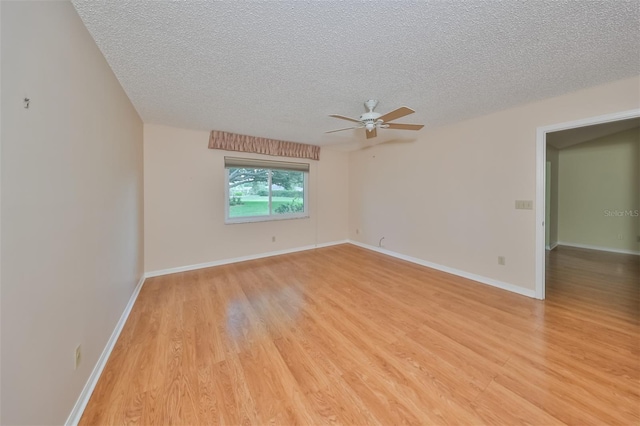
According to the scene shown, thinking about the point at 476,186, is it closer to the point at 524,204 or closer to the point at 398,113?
the point at 524,204

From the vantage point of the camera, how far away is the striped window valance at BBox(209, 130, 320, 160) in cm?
365

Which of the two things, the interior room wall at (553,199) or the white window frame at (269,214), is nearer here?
the white window frame at (269,214)

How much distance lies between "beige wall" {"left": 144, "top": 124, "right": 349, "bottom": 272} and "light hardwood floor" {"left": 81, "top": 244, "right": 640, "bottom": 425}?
736mm

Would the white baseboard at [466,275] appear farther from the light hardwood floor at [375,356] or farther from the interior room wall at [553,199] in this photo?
the interior room wall at [553,199]

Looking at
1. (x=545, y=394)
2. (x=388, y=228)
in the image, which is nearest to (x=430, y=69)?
(x=545, y=394)

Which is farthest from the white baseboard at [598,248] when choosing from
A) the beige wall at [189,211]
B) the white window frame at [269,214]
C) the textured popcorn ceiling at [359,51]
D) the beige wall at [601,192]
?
the beige wall at [189,211]

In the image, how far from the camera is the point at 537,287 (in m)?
2.58

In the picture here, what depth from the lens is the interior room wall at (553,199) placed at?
484 centimetres

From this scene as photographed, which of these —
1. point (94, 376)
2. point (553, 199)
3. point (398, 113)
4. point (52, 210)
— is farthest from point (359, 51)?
point (553, 199)

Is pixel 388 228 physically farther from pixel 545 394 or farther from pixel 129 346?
pixel 129 346

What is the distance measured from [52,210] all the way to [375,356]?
82.6 inches

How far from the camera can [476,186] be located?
3.11 m

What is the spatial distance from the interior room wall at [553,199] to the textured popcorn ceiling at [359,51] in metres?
3.62

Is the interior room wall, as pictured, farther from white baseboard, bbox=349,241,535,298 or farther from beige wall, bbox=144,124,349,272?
beige wall, bbox=144,124,349,272
